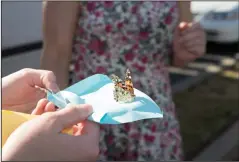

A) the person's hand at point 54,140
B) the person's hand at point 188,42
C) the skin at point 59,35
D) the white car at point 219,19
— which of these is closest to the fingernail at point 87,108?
the person's hand at point 54,140

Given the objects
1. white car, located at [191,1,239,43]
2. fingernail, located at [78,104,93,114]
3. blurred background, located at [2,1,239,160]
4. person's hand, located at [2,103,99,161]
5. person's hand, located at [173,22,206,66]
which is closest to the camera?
person's hand, located at [2,103,99,161]

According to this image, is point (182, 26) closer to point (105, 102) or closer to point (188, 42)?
point (188, 42)

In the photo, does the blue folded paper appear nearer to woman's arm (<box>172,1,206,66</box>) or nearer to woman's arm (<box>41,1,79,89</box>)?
woman's arm (<box>41,1,79,89</box>)

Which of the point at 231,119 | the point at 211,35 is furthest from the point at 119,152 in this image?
the point at 211,35

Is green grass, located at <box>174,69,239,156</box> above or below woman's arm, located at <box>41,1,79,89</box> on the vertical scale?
below

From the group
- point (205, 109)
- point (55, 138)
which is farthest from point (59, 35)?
point (205, 109)

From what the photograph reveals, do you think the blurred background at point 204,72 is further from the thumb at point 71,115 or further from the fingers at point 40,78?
the thumb at point 71,115

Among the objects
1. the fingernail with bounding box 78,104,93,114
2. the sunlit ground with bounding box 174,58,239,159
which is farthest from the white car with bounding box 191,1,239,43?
the fingernail with bounding box 78,104,93,114

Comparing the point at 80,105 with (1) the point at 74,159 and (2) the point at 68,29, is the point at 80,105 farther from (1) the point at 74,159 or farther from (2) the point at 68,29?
(2) the point at 68,29
